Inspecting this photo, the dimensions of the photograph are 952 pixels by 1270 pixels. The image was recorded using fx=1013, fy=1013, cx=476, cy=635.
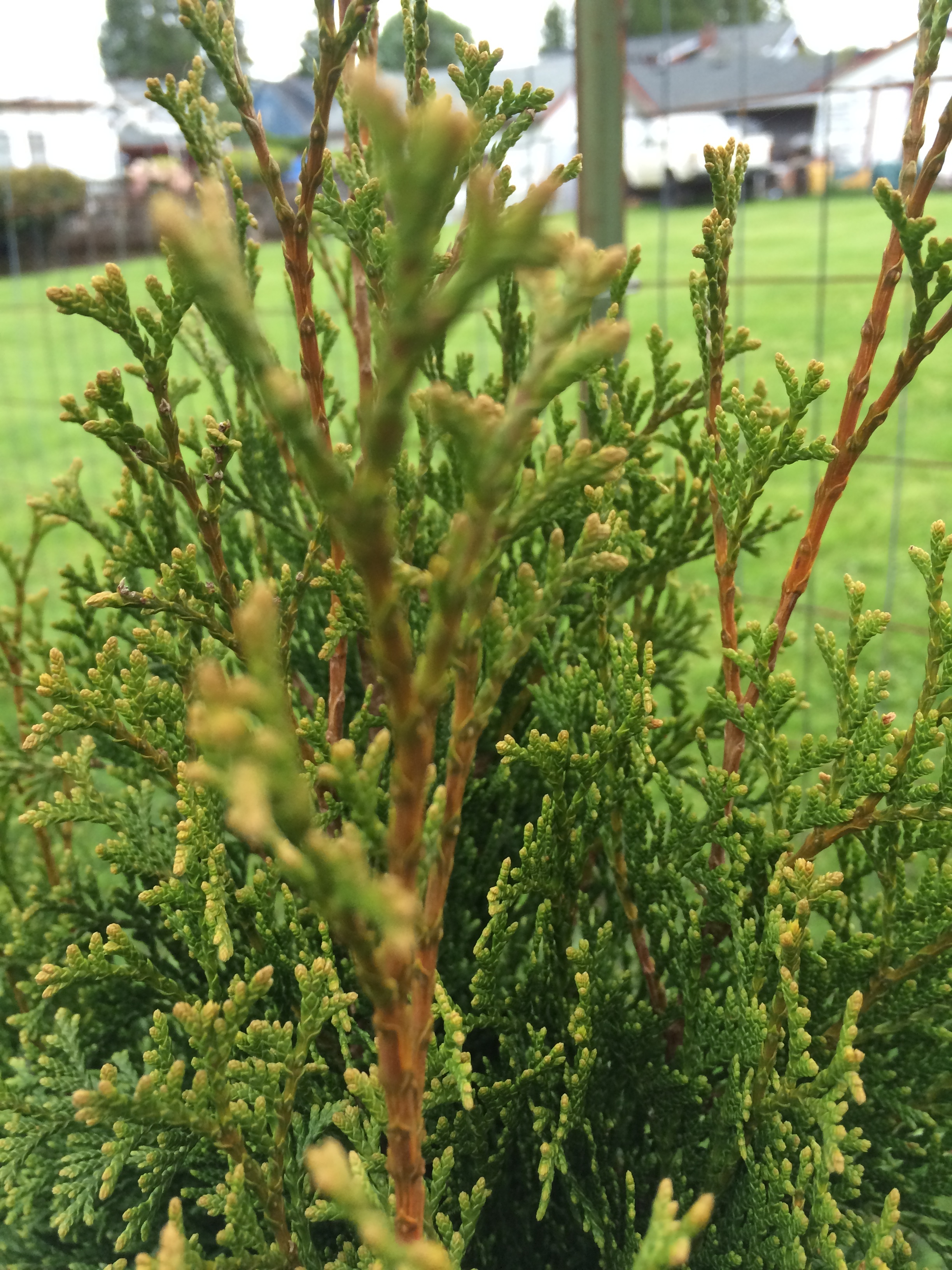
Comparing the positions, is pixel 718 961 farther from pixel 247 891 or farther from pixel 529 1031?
pixel 247 891

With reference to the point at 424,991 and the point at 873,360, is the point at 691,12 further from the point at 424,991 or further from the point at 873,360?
the point at 424,991

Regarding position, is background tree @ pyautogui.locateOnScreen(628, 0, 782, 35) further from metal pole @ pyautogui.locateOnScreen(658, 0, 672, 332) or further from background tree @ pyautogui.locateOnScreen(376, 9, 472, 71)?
metal pole @ pyautogui.locateOnScreen(658, 0, 672, 332)

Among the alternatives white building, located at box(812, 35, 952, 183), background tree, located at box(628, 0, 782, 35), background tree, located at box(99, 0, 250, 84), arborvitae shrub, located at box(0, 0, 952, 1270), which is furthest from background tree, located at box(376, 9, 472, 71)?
background tree, located at box(628, 0, 782, 35)

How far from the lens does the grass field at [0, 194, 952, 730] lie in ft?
21.2

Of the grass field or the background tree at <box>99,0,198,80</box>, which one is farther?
the background tree at <box>99,0,198,80</box>

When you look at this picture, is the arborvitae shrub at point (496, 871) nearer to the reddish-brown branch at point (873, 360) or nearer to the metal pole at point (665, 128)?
the reddish-brown branch at point (873, 360)

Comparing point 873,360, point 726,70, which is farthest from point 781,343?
point 873,360

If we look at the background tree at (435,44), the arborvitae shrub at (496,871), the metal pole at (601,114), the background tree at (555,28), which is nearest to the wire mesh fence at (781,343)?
the metal pole at (601,114)

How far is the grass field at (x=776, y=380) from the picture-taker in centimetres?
646

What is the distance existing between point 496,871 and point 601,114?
8.43 feet

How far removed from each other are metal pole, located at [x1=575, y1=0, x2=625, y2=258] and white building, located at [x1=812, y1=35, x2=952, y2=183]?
3.13ft

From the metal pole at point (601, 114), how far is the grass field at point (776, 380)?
592 millimetres

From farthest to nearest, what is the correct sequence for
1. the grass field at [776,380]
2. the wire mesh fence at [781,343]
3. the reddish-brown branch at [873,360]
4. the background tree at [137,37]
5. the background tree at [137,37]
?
the background tree at [137,37]
the background tree at [137,37]
the grass field at [776,380]
the wire mesh fence at [781,343]
the reddish-brown branch at [873,360]

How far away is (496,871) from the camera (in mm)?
1997
